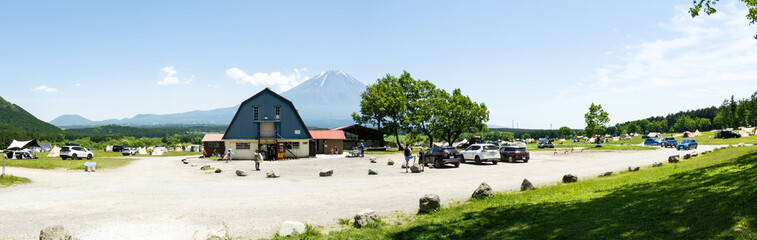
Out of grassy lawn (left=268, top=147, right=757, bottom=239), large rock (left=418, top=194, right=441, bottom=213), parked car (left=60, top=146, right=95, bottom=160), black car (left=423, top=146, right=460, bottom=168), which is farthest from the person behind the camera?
parked car (left=60, top=146, right=95, bottom=160)

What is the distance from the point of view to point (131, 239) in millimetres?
9062

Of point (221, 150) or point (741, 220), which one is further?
point (221, 150)

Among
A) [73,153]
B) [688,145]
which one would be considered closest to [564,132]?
[688,145]

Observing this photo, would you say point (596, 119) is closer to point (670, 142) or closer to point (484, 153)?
point (670, 142)

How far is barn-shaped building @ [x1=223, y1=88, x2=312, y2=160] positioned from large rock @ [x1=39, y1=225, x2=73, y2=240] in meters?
40.1

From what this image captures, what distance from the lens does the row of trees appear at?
2557 inches

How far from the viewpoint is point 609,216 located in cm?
824

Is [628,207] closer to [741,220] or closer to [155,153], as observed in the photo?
[741,220]

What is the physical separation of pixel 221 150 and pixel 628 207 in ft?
190

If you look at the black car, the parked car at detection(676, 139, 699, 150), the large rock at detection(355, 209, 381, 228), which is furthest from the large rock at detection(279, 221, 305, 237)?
the parked car at detection(676, 139, 699, 150)

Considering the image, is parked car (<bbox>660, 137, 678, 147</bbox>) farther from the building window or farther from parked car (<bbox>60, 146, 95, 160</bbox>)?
parked car (<bbox>60, 146, 95, 160</bbox>)

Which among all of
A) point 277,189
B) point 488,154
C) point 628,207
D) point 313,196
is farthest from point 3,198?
point 488,154

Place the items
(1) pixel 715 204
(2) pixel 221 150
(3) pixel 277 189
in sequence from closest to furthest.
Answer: (1) pixel 715 204 → (3) pixel 277 189 → (2) pixel 221 150

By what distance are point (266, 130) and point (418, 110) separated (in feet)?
96.3
